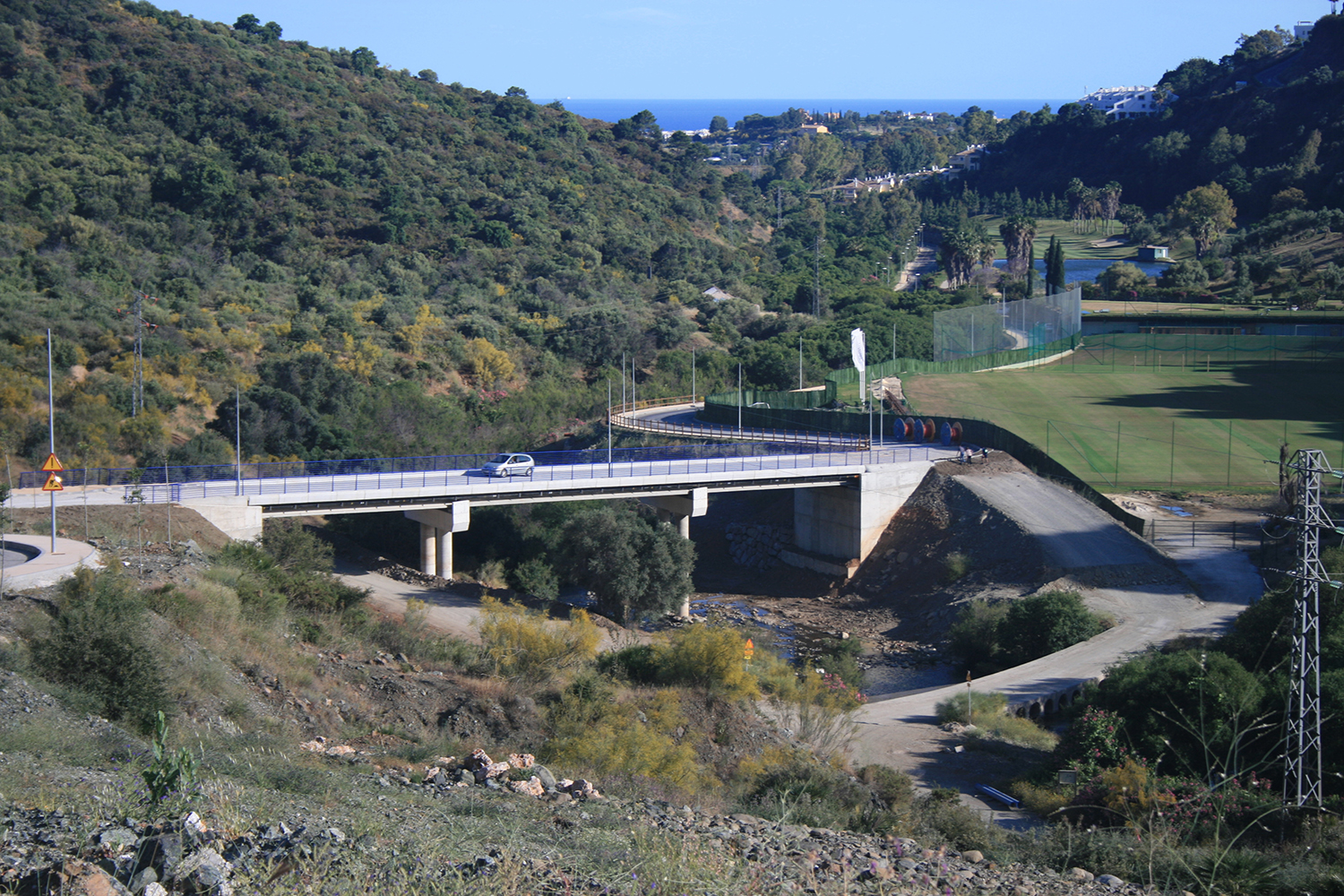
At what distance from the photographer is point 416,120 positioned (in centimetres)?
11756

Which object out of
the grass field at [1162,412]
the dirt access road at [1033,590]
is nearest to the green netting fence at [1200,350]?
the grass field at [1162,412]

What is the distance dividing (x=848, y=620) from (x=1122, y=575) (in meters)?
10.5

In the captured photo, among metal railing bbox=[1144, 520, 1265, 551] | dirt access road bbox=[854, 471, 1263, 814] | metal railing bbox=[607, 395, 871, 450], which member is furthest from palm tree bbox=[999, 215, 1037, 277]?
metal railing bbox=[1144, 520, 1265, 551]

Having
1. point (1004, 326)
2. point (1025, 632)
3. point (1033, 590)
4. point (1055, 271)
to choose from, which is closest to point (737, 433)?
point (1033, 590)

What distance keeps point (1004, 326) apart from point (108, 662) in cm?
6951

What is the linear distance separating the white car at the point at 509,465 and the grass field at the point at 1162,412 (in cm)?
2374

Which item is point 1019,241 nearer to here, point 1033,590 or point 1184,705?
point 1033,590

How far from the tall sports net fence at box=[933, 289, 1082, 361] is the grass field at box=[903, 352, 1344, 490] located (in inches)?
98.0

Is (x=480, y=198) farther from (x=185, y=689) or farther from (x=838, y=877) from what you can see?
(x=838, y=877)

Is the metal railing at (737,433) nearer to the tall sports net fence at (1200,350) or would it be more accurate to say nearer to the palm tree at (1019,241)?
the tall sports net fence at (1200,350)

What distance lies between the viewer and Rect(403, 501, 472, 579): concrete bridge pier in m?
44.4

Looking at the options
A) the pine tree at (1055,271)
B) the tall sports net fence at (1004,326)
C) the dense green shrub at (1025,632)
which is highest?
the pine tree at (1055,271)

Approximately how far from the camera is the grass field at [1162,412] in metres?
52.4

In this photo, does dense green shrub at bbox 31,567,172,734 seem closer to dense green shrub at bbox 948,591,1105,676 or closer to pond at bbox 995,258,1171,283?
dense green shrub at bbox 948,591,1105,676
